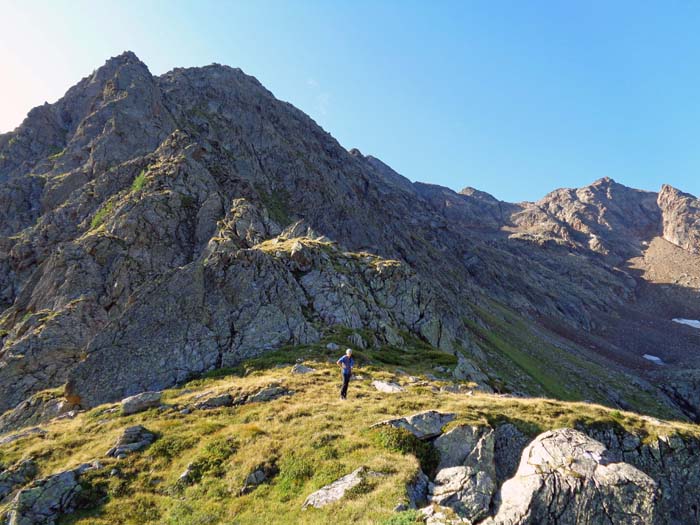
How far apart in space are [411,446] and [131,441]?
1200 cm

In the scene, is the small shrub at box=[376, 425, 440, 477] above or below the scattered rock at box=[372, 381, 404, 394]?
above

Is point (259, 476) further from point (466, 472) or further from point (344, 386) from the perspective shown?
point (466, 472)

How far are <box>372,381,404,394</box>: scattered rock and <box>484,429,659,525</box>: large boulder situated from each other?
30.1 feet

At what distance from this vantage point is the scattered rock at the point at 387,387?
2105 cm

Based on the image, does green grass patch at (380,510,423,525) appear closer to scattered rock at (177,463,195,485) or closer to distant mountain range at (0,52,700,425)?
scattered rock at (177,463,195,485)

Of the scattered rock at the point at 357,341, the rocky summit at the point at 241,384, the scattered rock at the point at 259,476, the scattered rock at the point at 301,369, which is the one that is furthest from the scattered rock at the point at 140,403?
the scattered rock at the point at 357,341

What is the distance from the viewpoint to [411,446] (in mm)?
14039

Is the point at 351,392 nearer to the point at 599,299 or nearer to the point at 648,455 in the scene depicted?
the point at 648,455

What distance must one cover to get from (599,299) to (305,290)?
617 ft

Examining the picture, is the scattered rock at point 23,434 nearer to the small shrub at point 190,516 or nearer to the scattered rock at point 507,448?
the small shrub at point 190,516

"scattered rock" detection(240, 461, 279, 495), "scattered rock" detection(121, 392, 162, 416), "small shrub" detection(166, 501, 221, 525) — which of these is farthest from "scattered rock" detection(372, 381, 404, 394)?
"scattered rock" detection(121, 392, 162, 416)

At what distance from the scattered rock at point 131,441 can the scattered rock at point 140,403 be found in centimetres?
375

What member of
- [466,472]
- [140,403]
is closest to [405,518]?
[466,472]

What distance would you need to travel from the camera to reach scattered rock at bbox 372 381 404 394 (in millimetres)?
21047
